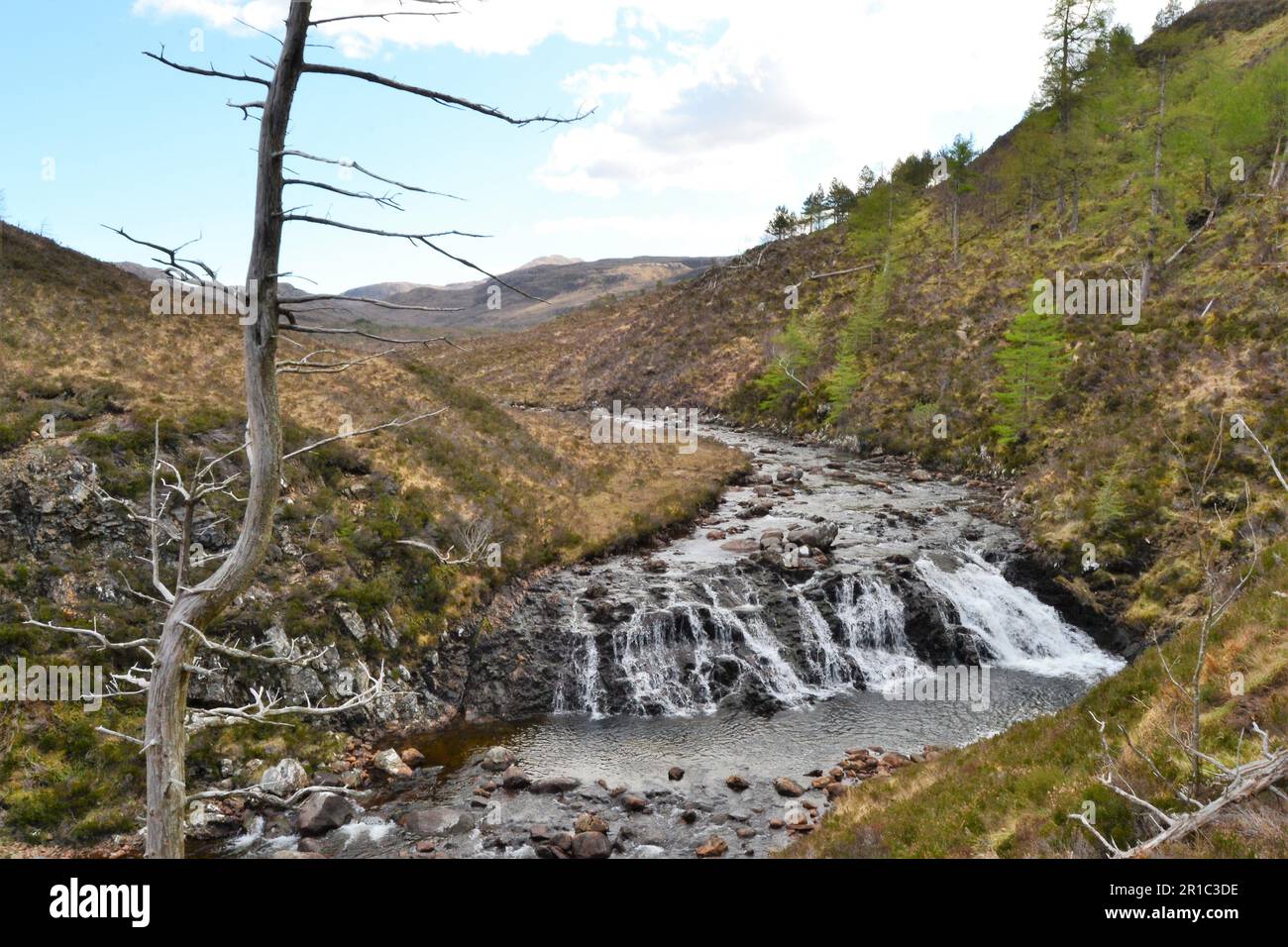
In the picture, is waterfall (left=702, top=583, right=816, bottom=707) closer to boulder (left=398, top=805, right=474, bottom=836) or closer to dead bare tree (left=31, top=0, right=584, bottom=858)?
boulder (left=398, top=805, right=474, bottom=836)

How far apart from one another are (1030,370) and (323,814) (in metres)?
34.8

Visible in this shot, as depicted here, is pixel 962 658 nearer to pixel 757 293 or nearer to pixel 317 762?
pixel 317 762

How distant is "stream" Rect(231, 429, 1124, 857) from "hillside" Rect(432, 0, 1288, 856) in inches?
115

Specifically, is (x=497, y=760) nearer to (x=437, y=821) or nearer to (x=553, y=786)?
(x=553, y=786)

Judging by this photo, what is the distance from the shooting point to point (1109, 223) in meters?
46.2

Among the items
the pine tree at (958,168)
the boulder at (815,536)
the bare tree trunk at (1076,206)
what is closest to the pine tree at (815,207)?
the pine tree at (958,168)

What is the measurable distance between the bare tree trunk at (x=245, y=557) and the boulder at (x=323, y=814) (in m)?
10.1

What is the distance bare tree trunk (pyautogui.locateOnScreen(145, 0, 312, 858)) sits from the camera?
454 centimetres

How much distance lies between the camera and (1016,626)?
22453mm

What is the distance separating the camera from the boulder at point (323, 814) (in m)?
13.7

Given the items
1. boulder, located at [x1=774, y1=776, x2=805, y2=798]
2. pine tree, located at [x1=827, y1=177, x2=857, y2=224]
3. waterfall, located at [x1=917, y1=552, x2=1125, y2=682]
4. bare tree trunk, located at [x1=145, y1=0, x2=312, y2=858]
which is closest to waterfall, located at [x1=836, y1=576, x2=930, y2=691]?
waterfall, located at [x1=917, y1=552, x2=1125, y2=682]

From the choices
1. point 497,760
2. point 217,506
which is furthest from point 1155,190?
point 217,506

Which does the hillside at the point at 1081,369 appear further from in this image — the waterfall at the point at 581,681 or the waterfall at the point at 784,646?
the waterfall at the point at 581,681
